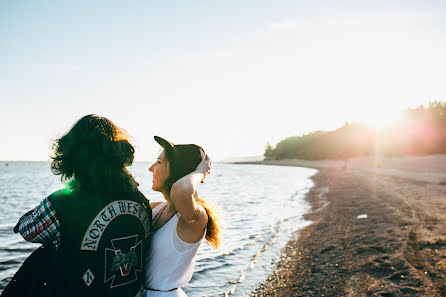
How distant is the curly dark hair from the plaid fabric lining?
0.80ft

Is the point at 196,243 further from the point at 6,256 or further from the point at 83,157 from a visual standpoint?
the point at 6,256

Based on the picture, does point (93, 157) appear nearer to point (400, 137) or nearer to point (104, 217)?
point (104, 217)

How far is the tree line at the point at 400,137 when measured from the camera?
159ft

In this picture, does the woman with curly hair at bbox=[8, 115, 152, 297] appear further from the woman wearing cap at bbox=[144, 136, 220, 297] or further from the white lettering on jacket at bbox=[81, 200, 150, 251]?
the woman wearing cap at bbox=[144, 136, 220, 297]

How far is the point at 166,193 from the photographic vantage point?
231 centimetres

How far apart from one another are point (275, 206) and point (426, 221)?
905cm

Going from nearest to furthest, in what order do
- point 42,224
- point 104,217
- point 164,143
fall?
1. point 42,224
2. point 104,217
3. point 164,143

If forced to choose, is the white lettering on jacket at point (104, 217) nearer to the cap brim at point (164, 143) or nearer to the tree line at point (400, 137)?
the cap brim at point (164, 143)

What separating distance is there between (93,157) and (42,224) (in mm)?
483

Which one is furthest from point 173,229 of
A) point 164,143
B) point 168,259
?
point 164,143

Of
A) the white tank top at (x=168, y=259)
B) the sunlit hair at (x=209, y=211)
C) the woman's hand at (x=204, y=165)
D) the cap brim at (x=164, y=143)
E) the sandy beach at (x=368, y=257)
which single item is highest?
the cap brim at (x=164, y=143)

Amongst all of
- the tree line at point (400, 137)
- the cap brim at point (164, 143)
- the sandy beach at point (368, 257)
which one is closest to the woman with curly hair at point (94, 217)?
the cap brim at point (164, 143)

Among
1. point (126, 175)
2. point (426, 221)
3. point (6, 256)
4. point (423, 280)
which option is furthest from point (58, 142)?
point (426, 221)

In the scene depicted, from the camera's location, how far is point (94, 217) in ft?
6.16
